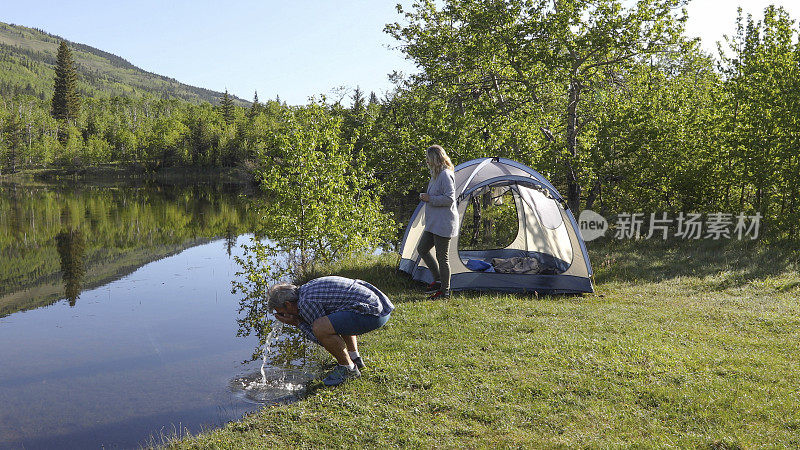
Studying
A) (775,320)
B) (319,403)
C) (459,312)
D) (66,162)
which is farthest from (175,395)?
(66,162)

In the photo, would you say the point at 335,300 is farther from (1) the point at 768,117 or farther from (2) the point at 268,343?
(1) the point at 768,117

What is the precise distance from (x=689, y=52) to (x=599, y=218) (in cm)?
508

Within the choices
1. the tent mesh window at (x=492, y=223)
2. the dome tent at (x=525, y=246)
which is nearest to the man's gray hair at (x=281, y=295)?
the dome tent at (x=525, y=246)

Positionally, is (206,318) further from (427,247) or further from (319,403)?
(319,403)

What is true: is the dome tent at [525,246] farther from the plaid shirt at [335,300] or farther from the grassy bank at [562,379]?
the plaid shirt at [335,300]

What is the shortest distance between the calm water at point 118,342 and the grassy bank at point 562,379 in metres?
1.28

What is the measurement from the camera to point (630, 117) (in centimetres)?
1465

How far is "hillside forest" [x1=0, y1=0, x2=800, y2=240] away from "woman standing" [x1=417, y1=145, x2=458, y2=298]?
384cm

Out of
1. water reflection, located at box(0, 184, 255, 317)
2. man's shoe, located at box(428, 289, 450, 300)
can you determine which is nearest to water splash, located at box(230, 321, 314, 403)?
man's shoe, located at box(428, 289, 450, 300)

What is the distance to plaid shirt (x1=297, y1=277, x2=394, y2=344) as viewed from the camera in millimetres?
5719

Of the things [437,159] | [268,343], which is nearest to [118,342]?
[268,343]

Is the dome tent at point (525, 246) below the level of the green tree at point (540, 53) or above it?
below

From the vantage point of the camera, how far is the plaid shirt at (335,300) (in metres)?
5.72

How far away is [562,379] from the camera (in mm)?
5789
